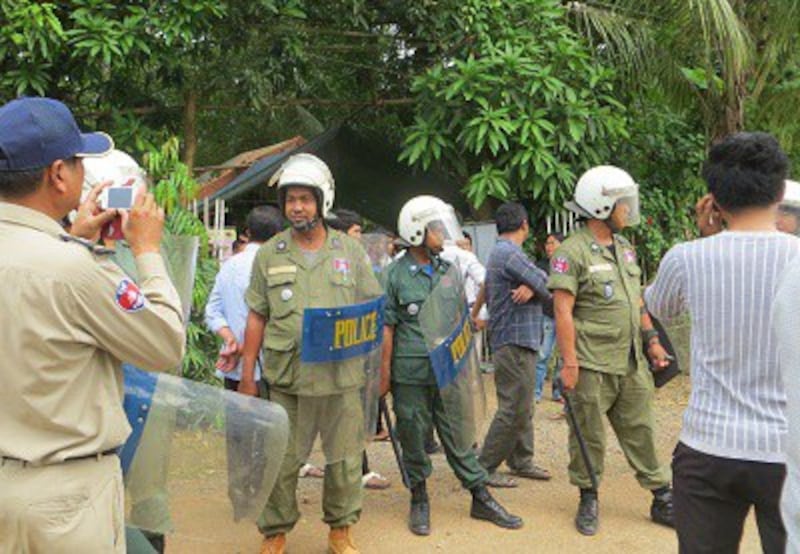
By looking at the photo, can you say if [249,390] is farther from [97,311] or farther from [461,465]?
[97,311]

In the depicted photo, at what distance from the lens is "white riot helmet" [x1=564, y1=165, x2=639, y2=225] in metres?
4.91

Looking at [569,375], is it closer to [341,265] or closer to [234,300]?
[341,265]

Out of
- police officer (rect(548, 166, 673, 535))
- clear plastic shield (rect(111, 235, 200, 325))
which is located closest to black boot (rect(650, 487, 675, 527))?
police officer (rect(548, 166, 673, 535))

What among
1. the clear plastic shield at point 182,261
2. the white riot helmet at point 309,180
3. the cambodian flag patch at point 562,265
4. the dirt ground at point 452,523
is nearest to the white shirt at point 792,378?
the clear plastic shield at point 182,261

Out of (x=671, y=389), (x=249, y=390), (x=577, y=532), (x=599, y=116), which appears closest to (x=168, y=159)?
(x=249, y=390)

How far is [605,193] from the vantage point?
4906 millimetres

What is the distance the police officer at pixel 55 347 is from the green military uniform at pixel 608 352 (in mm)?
3074

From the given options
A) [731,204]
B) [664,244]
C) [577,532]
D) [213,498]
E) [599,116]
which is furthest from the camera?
[664,244]

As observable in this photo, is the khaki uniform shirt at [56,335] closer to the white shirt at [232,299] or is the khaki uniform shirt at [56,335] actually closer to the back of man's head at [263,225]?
the white shirt at [232,299]

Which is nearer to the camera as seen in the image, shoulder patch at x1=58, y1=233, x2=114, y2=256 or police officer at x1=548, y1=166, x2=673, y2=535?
shoulder patch at x1=58, y1=233, x2=114, y2=256

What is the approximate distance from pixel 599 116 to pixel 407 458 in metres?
4.65

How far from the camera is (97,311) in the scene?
2109 millimetres

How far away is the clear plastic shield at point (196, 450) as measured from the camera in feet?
9.55

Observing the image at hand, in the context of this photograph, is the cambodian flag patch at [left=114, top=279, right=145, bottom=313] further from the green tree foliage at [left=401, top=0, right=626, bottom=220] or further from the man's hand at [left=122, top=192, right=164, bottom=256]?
the green tree foliage at [left=401, top=0, right=626, bottom=220]
